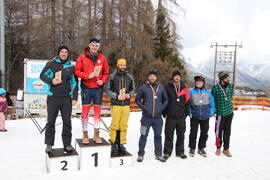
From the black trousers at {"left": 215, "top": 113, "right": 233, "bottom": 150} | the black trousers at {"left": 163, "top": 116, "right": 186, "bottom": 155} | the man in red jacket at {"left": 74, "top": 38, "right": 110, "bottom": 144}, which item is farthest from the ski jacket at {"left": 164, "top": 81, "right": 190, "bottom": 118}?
the man in red jacket at {"left": 74, "top": 38, "right": 110, "bottom": 144}

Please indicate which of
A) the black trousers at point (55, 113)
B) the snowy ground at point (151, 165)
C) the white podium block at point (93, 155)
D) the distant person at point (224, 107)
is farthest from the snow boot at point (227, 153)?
the black trousers at point (55, 113)

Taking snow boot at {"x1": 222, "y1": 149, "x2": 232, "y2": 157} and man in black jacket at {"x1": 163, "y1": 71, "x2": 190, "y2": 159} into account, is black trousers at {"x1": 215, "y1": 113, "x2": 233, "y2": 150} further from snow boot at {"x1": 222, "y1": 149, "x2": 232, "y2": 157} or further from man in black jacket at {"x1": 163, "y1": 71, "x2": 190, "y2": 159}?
man in black jacket at {"x1": 163, "y1": 71, "x2": 190, "y2": 159}

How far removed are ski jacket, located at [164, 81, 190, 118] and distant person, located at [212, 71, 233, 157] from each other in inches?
30.7

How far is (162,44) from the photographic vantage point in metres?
20.5

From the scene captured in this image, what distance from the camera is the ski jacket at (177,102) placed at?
15.0 feet

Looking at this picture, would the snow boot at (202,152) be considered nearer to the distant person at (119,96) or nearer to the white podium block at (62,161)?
the distant person at (119,96)

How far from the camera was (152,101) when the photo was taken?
437 centimetres

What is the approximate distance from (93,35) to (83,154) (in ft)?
40.1

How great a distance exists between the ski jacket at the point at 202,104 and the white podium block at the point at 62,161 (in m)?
2.46

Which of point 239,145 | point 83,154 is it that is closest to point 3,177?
point 83,154

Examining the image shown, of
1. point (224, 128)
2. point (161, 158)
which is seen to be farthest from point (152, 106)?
point (224, 128)

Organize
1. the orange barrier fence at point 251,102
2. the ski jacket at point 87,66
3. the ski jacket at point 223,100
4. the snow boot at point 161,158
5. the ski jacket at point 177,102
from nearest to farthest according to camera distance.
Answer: the ski jacket at point 87,66 < the snow boot at point 161,158 < the ski jacket at point 177,102 < the ski jacket at point 223,100 < the orange barrier fence at point 251,102

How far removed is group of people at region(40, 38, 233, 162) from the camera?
3.91 m

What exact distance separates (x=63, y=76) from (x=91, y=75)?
459 mm
